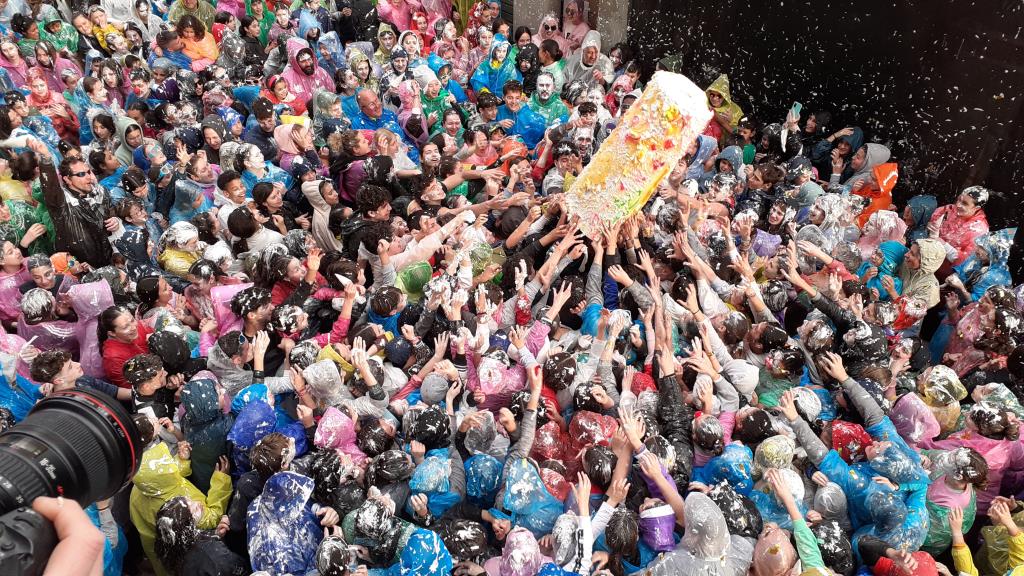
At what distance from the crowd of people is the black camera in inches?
7.9

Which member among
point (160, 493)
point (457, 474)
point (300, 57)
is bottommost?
point (160, 493)

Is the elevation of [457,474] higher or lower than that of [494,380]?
lower

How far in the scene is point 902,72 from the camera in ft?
21.6

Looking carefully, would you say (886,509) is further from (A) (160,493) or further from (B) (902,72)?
(B) (902,72)

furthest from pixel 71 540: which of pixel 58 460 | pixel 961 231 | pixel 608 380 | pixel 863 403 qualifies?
pixel 961 231

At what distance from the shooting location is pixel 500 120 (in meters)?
7.78

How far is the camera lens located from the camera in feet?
7.66

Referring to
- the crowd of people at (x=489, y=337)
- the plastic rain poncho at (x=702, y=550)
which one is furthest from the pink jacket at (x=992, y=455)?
the plastic rain poncho at (x=702, y=550)

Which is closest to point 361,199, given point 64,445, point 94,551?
point 64,445

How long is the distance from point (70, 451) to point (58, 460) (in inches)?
2.3

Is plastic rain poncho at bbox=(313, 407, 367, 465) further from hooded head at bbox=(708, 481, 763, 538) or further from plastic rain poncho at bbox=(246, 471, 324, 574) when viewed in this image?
hooded head at bbox=(708, 481, 763, 538)

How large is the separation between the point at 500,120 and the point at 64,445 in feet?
19.6

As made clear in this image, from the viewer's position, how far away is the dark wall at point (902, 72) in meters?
5.84

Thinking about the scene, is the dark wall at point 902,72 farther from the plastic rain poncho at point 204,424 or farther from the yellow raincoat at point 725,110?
the plastic rain poncho at point 204,424
